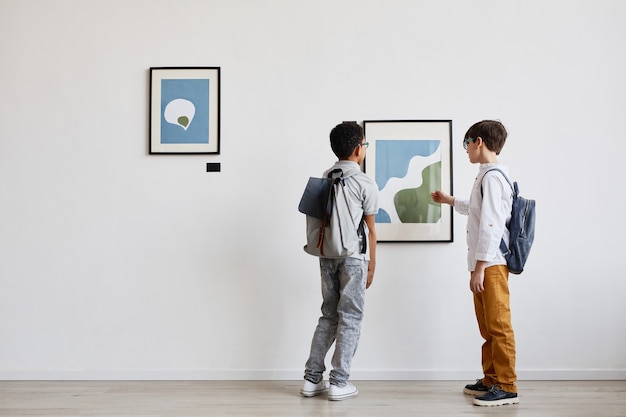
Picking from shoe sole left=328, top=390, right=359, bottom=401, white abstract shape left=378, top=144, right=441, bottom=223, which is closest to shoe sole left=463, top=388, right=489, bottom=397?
shoe sole left=328, top=390, right=359, bottom=401

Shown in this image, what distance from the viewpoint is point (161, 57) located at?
3154 millimetres

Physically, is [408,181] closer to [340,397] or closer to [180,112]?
[340,397]

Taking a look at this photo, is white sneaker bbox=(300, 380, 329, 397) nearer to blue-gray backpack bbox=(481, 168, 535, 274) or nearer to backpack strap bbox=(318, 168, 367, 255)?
backpack strap bbox=(318, 168, 367, 255)

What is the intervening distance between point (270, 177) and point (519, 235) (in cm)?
133

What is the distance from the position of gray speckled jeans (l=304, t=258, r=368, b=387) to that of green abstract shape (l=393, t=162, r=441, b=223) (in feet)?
1.74

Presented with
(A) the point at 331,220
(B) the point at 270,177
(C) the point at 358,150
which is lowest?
(A) the point at 331,220

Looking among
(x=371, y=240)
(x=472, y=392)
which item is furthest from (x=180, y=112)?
(x=472, y=392)

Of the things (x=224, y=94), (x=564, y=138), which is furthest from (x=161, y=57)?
(x=564, y=138)

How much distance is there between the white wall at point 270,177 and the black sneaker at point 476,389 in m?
0.26

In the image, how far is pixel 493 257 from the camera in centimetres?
255

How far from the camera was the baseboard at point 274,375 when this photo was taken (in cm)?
→ 305

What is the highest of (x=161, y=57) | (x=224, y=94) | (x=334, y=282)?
(x=161, y=57)

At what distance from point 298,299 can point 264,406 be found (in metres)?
0.69

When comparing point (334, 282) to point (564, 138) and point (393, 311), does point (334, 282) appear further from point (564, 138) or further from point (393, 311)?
point (564, 138)
